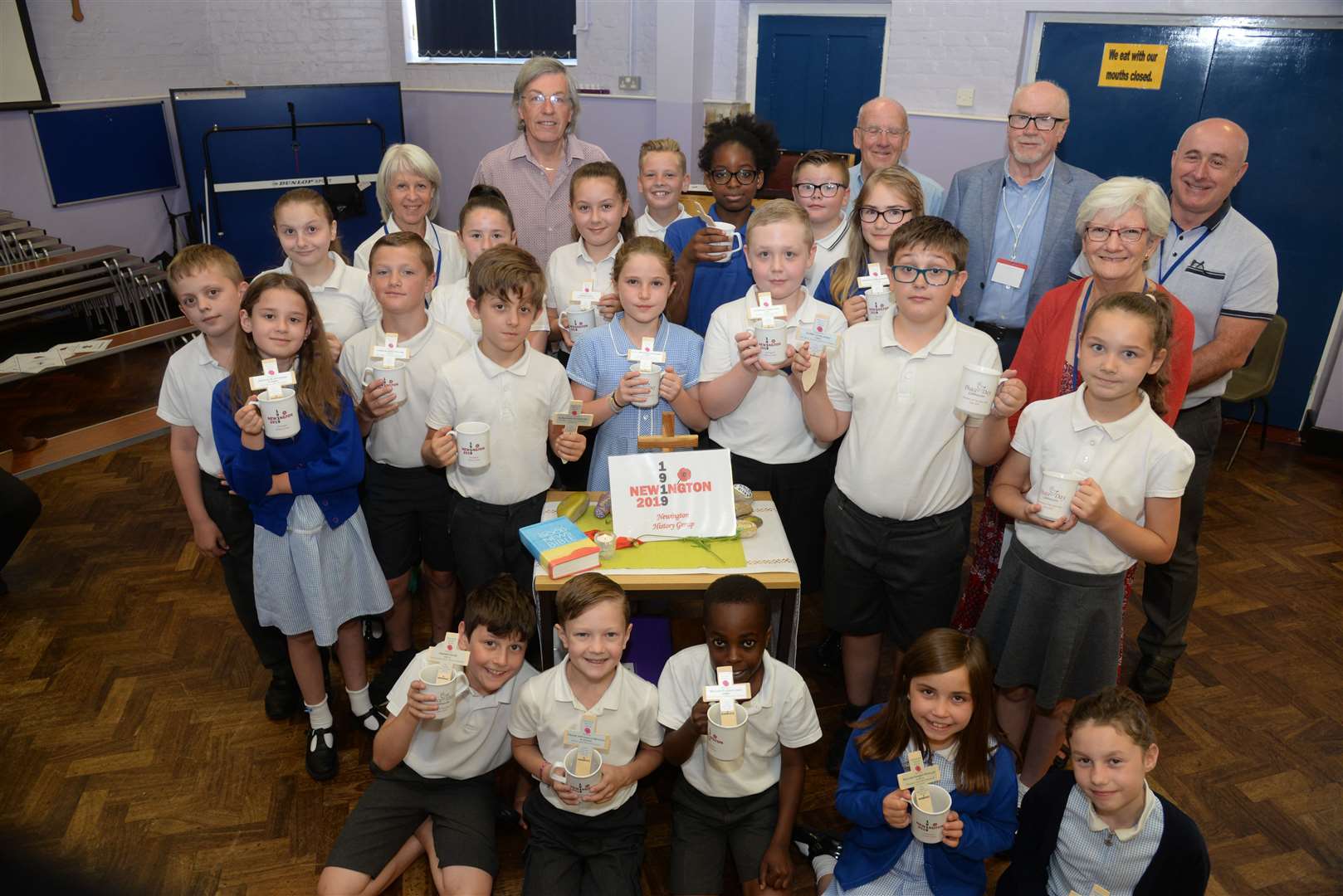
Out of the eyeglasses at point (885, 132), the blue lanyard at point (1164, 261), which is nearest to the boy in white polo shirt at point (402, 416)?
the eyeglasses at point (885, 132)

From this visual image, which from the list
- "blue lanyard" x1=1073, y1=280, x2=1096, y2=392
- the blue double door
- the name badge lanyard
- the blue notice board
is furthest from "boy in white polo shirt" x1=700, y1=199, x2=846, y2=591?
the blue notice board

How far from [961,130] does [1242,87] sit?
184 centimetres

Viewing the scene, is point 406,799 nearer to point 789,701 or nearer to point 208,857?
point 208,857

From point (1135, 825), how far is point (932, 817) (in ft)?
1.60

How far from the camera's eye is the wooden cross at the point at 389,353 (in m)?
2.79

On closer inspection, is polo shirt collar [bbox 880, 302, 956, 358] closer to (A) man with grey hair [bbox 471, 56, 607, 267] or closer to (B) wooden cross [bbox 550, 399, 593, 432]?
(B) wooden cross [bbox 550, 399, 593, 432]

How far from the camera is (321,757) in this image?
3.04 m


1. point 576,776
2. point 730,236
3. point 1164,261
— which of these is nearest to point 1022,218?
point 1164,261

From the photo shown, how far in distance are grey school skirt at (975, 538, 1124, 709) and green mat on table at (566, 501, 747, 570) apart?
787 mm

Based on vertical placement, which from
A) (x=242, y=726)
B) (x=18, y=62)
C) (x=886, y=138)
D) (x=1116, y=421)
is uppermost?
(x=18, y=62)

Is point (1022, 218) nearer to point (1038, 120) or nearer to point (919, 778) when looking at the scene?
point (1038, 120)

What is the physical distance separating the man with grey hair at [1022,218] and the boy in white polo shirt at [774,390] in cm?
102

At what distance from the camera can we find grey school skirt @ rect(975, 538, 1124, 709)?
2484 mm

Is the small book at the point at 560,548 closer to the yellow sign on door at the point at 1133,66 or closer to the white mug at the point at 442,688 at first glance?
the white mug at the point at 442,688
